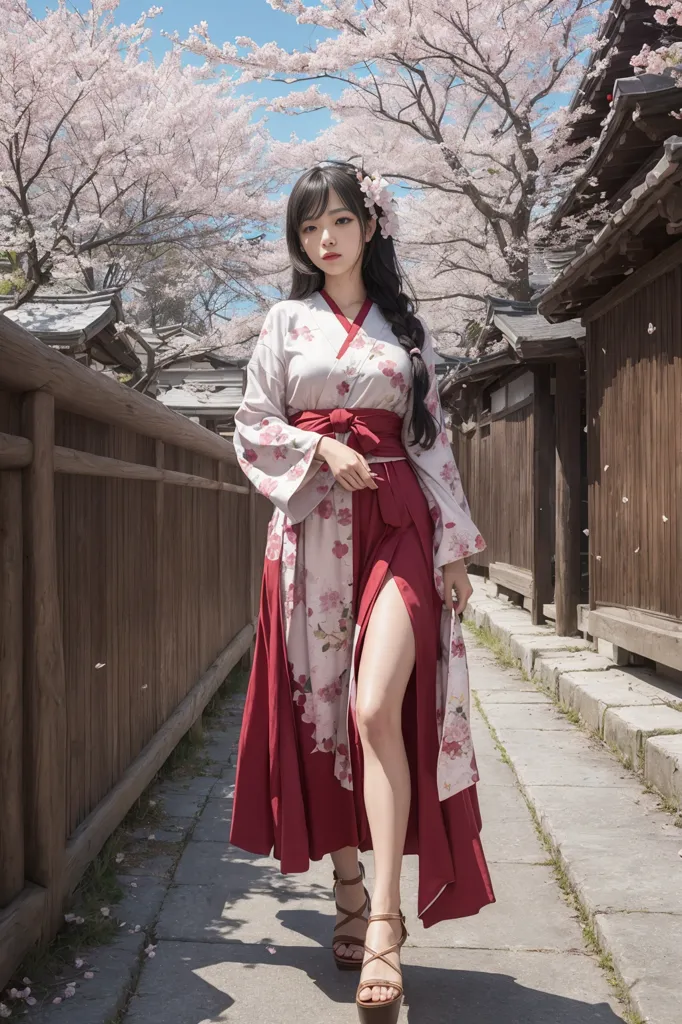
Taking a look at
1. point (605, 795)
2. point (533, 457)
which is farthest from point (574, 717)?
point (533, 457)

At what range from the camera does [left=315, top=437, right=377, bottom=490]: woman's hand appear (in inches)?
103

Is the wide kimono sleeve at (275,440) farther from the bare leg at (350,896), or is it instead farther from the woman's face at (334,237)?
the bare leg at (350,896)

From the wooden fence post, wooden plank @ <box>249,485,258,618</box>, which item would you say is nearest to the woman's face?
the wooden fence post

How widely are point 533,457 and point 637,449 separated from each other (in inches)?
130

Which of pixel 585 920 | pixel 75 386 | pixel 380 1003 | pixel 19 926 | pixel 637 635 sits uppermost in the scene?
pixel 75 386

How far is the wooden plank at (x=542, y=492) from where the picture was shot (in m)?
9.27

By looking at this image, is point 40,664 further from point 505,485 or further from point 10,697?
point 505,485

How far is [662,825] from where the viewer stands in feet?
12.9

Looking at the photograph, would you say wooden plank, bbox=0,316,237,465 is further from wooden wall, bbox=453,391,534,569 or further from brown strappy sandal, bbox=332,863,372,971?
wooden wall, bbox=453,391,534,569

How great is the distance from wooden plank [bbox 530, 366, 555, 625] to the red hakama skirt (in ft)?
22.0

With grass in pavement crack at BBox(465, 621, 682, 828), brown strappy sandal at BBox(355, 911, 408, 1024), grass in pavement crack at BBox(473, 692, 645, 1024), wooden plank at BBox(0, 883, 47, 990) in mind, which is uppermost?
wooden plank at BBox(0, 883, 47, 990)

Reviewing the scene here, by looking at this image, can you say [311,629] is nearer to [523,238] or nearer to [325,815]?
[325,815]

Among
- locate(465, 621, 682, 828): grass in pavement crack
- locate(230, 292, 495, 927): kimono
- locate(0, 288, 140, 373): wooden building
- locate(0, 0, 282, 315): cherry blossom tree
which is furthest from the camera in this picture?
locate(0, 0, 282, 315): cherry blossom tree

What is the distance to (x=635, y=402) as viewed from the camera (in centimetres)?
632
